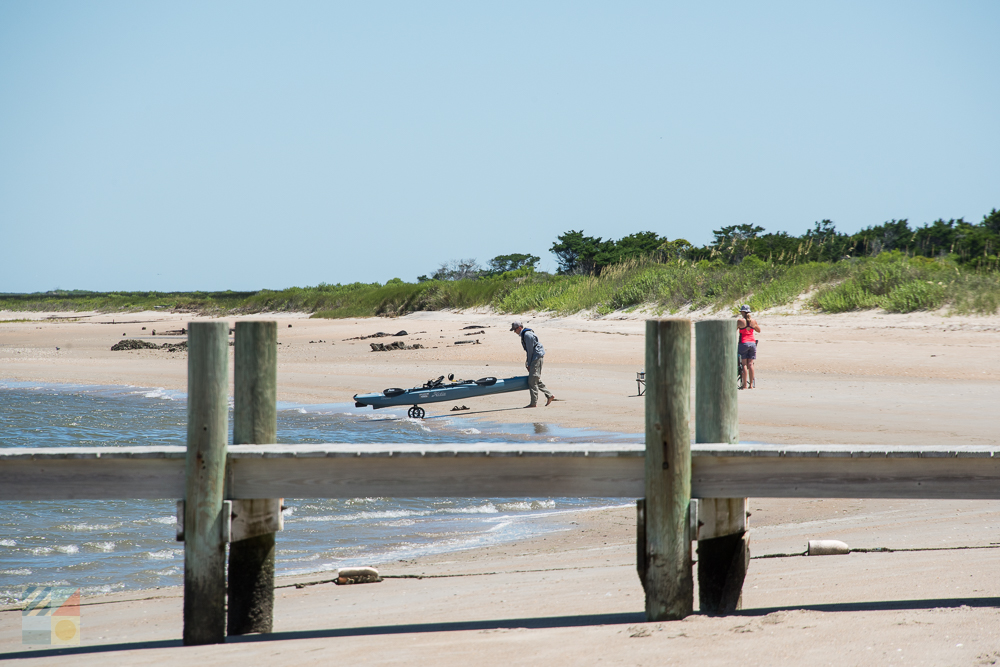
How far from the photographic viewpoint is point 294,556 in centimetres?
739

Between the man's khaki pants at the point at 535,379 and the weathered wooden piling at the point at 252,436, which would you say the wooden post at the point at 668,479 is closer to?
the weathered wooden piling at the point at 252,436

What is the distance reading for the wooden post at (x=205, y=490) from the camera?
4.52m

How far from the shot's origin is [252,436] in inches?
190

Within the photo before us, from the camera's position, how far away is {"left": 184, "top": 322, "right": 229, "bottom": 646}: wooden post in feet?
14.8

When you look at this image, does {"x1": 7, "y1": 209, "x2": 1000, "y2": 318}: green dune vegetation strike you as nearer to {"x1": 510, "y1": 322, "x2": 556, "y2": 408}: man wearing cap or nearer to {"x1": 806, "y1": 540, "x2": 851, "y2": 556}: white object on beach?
{"x1": 510, "y1": 322, "x2": 556, "y2": 408}: man wearing cap

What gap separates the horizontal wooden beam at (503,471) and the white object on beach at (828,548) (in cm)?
148

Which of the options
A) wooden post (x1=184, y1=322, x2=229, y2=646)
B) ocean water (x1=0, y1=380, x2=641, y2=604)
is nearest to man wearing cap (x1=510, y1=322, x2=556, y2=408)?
ocean water (x1=0, y1=380, x2=641, y2=604)

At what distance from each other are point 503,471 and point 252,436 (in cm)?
139

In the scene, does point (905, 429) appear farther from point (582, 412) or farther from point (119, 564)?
point (119, 564)

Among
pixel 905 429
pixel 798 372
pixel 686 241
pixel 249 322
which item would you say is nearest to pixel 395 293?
pixel 686 241

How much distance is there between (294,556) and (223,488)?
3.02 metres

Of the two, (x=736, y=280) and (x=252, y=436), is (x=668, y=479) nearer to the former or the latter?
(x=252, y=436)

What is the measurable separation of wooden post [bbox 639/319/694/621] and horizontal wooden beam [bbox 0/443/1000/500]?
0.11 metres

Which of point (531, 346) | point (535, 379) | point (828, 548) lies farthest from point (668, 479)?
point (535, 379)
